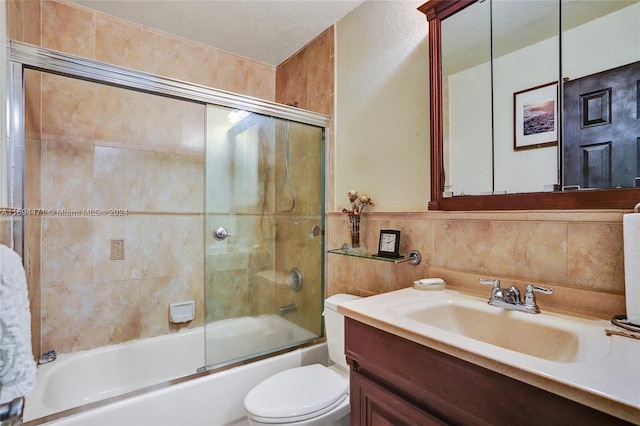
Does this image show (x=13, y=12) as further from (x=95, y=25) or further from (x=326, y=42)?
(x=326, y=42)

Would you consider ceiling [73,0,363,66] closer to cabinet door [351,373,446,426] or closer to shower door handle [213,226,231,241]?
shower door handle [213,226,231,241]

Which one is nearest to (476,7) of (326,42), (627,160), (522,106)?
(522,106)

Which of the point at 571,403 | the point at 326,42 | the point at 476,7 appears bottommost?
the point at 571,403

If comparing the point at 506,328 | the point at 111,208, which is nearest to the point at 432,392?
the point at 506,328

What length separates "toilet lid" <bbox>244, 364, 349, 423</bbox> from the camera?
1.25 m

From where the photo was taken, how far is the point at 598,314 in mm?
925

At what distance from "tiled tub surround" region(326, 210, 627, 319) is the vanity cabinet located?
52cm

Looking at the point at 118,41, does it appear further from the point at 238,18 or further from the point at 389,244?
the point at 389,244

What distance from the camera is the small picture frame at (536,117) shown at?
1.01 meters

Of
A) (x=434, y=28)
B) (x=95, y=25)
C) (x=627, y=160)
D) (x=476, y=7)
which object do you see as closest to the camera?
(x=627, y=160)

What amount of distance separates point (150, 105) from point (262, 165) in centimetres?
90

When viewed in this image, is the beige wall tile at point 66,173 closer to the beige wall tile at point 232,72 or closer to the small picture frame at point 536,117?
the beige wall tile at point 232,72

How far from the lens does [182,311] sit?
2141mm

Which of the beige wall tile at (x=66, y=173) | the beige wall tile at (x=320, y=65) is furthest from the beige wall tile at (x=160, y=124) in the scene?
the beige wall tile at (x=320, y=65)
